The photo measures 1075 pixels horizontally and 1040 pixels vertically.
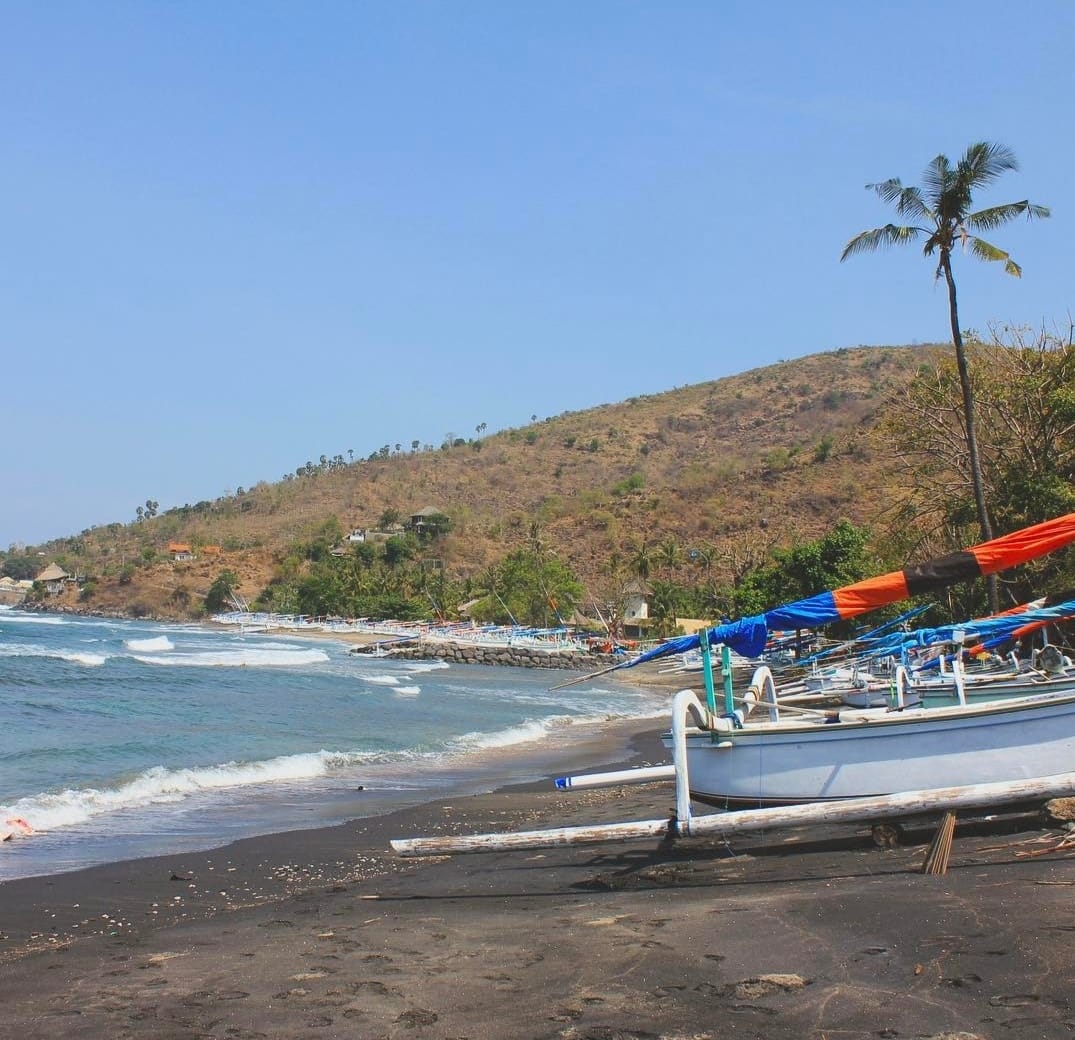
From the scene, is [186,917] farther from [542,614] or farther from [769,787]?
[542,614]

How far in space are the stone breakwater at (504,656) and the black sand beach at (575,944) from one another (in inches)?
2254

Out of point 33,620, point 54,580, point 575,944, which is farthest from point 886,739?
point 54,580

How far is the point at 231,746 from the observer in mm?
22844

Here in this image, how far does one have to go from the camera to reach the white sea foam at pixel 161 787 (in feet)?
48.2

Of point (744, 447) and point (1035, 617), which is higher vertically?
point (744, 447)

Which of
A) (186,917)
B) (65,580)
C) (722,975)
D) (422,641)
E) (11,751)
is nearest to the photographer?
(722,975)

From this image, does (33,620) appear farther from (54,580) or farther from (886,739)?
(886,739)

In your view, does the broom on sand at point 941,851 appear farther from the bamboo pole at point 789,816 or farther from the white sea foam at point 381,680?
the white sea foam at point 381,680

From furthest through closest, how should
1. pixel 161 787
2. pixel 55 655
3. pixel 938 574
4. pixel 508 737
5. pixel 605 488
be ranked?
pixel 605 488 → pixel 55 655 → pixel 508 737 → pixel 161 787 → pixel 938 574

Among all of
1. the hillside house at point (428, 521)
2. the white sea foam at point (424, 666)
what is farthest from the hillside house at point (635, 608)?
the hillside house at point (428, 521)

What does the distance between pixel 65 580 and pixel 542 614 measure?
106888mm

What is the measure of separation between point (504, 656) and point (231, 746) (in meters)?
51.5

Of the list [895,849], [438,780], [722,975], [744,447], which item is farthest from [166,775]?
[744,447]

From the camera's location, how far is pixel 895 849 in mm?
9766
